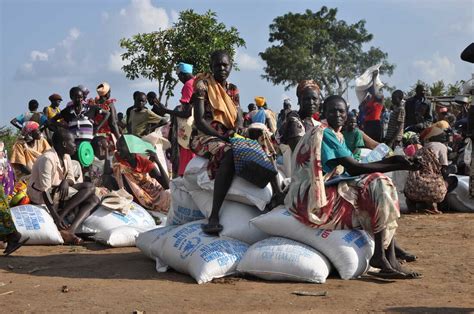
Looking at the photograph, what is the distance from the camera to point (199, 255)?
17.3 ft

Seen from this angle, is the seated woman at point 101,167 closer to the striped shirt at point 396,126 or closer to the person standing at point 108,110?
the person standing at point 108,110

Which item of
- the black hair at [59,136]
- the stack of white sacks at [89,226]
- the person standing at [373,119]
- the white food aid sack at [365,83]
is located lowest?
the stack of white sacks at [89,226]

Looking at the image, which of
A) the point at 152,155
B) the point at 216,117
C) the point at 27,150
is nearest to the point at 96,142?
the point at 27,150

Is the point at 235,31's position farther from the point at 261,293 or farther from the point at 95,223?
the point at 261,293

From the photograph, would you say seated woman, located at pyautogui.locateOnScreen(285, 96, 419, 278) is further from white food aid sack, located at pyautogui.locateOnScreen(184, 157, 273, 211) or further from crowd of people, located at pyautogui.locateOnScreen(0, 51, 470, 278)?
white food aid sack, located at pyautogui.locateOnScreen(184, 157, 273, 211)

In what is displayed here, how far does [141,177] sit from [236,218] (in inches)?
111

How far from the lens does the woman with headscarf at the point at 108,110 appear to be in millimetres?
11102

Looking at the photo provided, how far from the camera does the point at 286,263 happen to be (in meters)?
5.04

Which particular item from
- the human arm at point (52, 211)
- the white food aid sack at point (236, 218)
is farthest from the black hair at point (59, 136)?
the white food aid sack at point (236, 218)

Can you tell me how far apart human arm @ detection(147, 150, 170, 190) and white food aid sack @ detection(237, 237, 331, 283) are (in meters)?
3.35

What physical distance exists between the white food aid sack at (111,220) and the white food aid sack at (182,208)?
1100 millimetres

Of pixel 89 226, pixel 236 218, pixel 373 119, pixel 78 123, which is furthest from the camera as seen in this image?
pixel 373 119

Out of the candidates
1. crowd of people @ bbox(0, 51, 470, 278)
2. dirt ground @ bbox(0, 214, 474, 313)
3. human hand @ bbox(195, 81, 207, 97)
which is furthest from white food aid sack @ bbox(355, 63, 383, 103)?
human hand @ bbox(195, 81, 207, 97)

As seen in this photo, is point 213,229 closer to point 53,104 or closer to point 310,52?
point 53,104
